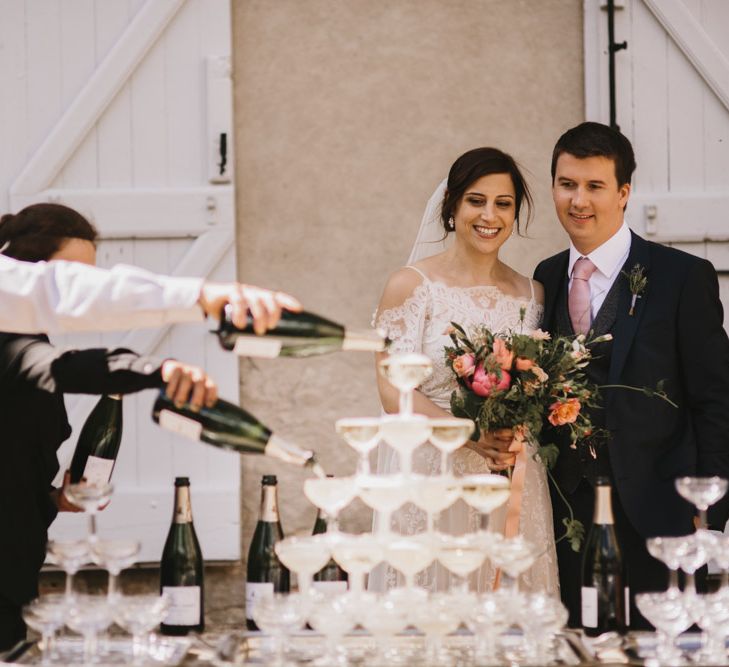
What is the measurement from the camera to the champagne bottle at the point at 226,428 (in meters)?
2.23

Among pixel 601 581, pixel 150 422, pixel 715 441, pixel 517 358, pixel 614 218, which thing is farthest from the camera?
pixel 150 422

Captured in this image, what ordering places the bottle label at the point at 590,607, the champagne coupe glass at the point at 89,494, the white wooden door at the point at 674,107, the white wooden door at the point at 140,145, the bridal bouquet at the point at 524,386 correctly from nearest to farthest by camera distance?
1. the champagne coupe glass at the point at 89,494
2. the bottle label at the point at 590,607
3. the bridal bouquet at the point at 524,386
4. the white wooden door at the point at 140,145
5. the white wooden door at the point at 674,107

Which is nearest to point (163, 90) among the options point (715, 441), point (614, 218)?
point (614, 218)

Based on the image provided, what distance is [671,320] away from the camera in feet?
11.0

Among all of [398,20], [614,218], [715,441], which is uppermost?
[398,20]

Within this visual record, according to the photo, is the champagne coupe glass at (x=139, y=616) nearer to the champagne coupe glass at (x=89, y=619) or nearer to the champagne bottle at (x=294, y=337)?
the champagne coupe glass at (x=89, y=619)

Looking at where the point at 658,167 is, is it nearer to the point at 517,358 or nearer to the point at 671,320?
the point at 671,320

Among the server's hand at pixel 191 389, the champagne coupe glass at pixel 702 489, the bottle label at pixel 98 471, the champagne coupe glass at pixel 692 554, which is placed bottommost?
the champagne coupe glass at pixel 692 554

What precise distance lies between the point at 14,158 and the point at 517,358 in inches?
89.6

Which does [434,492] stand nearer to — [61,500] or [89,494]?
[89,494]

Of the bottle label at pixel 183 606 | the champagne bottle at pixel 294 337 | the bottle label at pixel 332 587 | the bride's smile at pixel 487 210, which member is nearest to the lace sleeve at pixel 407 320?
the bride's smile at pixel 487 210

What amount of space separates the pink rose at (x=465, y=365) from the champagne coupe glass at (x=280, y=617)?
1.10 meters

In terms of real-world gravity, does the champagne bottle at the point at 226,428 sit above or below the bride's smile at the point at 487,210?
below

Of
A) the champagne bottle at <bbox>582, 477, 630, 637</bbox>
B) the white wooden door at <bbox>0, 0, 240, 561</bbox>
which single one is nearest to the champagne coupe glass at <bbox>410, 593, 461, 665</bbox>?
the champagne bottle at <bbox>582, 477, 630, 637</bbox>
